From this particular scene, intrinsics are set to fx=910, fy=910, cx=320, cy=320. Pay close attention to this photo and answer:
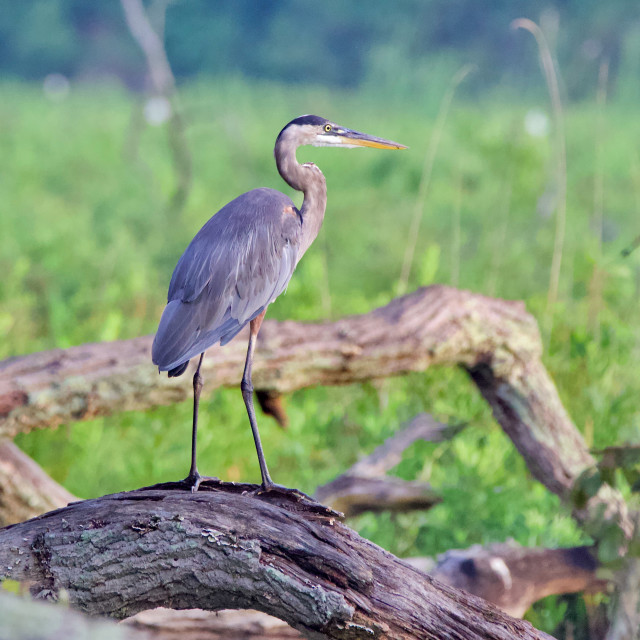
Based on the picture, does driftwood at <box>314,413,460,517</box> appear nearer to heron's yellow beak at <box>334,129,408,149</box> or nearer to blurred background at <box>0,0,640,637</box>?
blurred background at <box>0,0,640,637</box>

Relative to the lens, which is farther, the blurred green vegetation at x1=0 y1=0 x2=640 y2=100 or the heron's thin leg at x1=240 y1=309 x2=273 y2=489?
the blurred green vegetation at x1=0 y1=0 x2=640 y2=100

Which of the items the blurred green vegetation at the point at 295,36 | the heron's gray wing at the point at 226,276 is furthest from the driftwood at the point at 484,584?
the blurred green vegetation at the point at 295,36

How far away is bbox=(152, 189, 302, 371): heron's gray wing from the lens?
68.4 inches

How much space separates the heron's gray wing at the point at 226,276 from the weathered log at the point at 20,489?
1.03 meters

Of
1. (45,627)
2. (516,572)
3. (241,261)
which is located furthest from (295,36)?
(45,627)

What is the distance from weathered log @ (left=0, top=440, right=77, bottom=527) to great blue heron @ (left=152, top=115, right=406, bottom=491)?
92 cm

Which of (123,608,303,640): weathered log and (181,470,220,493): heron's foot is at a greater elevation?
(181,470,220,493): heron's foot

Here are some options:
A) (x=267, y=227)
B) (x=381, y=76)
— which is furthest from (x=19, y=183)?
(x=267, y=227)

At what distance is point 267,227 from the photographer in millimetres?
1813

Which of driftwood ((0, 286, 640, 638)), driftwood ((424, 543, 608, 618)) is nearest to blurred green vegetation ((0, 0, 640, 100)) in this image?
driftwood ((0, 286, 640, 638))

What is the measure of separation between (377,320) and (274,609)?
1270 mm

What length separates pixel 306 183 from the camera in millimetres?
1816

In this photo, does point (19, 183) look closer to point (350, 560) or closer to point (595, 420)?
point (595, 420)

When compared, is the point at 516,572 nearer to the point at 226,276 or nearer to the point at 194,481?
the point at 194,481
